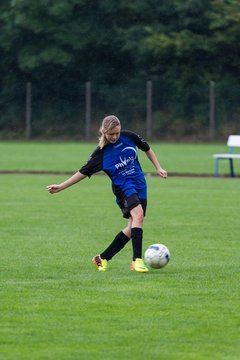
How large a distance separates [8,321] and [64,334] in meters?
0.60

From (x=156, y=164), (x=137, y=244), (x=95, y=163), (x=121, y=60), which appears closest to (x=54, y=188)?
(x=95, y=163)

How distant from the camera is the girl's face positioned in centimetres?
978

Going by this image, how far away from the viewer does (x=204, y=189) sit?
20641mm

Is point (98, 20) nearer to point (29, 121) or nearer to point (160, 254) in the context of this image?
point (29, 121)

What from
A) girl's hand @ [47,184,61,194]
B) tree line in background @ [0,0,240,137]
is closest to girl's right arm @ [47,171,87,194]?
girl's hand @ [47,184,61,194]

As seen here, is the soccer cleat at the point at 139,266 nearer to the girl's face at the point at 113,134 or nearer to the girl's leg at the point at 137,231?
the girl's leg at the point at 137,231

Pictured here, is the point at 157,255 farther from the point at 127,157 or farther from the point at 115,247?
the point at 127,157

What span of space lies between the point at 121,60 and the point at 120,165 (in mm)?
37111

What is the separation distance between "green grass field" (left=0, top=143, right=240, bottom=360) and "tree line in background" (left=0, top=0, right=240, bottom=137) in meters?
24.9

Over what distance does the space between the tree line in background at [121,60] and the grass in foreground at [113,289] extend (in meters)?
26.1

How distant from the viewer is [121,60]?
46.8 metres

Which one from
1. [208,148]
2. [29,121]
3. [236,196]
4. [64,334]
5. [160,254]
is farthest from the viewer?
[29,121]

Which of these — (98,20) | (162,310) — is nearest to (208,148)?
(98,20)

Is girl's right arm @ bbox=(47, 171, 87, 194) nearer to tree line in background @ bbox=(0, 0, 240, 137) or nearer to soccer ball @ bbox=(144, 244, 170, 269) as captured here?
soccer ball @ bbox=(144, 244, 170, 269)
